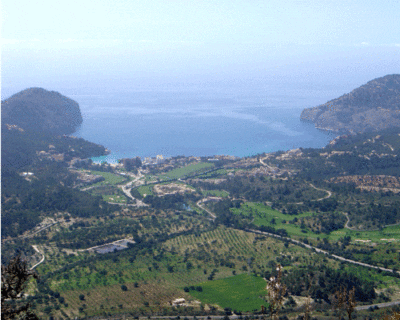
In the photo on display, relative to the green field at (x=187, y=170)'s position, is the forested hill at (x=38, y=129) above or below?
above

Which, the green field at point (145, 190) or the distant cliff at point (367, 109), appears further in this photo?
the distant cliff at point (367, 109)

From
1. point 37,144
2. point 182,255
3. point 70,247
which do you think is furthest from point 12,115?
point 182,255

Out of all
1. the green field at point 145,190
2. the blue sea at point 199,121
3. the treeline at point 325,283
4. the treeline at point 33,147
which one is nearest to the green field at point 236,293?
the treeline at point 325,283

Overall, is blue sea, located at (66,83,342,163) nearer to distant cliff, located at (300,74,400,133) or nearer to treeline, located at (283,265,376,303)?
distant cliff, located at (300,74,400,133)

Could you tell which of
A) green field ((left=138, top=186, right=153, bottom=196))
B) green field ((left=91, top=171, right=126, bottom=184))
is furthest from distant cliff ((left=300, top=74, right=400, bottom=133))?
green field ((left=91, top=171, right=126, bottom=184))

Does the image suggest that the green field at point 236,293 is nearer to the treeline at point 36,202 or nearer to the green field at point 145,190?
the treeline at point 36,202
